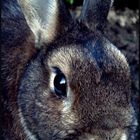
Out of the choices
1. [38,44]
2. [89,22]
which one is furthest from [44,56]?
[89,22]

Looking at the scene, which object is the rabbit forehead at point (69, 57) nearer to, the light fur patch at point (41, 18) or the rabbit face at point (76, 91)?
the rabbit face at point (76, 91)

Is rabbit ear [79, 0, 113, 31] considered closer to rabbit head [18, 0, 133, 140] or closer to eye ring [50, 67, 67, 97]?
rabbit head [18, 0, 133, 140]

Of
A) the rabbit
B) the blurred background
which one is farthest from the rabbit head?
the blurred background

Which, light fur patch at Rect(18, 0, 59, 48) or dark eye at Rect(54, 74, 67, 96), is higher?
light fur patch at Rect(18, 0, 59, 48)

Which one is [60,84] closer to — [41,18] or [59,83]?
[59,83]

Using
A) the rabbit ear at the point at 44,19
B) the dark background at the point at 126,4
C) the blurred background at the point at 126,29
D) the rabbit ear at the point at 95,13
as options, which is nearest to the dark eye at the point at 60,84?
the rabbit ear at the point at 44,19

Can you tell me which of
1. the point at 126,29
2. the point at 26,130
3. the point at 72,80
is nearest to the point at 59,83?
the point at 72,80
